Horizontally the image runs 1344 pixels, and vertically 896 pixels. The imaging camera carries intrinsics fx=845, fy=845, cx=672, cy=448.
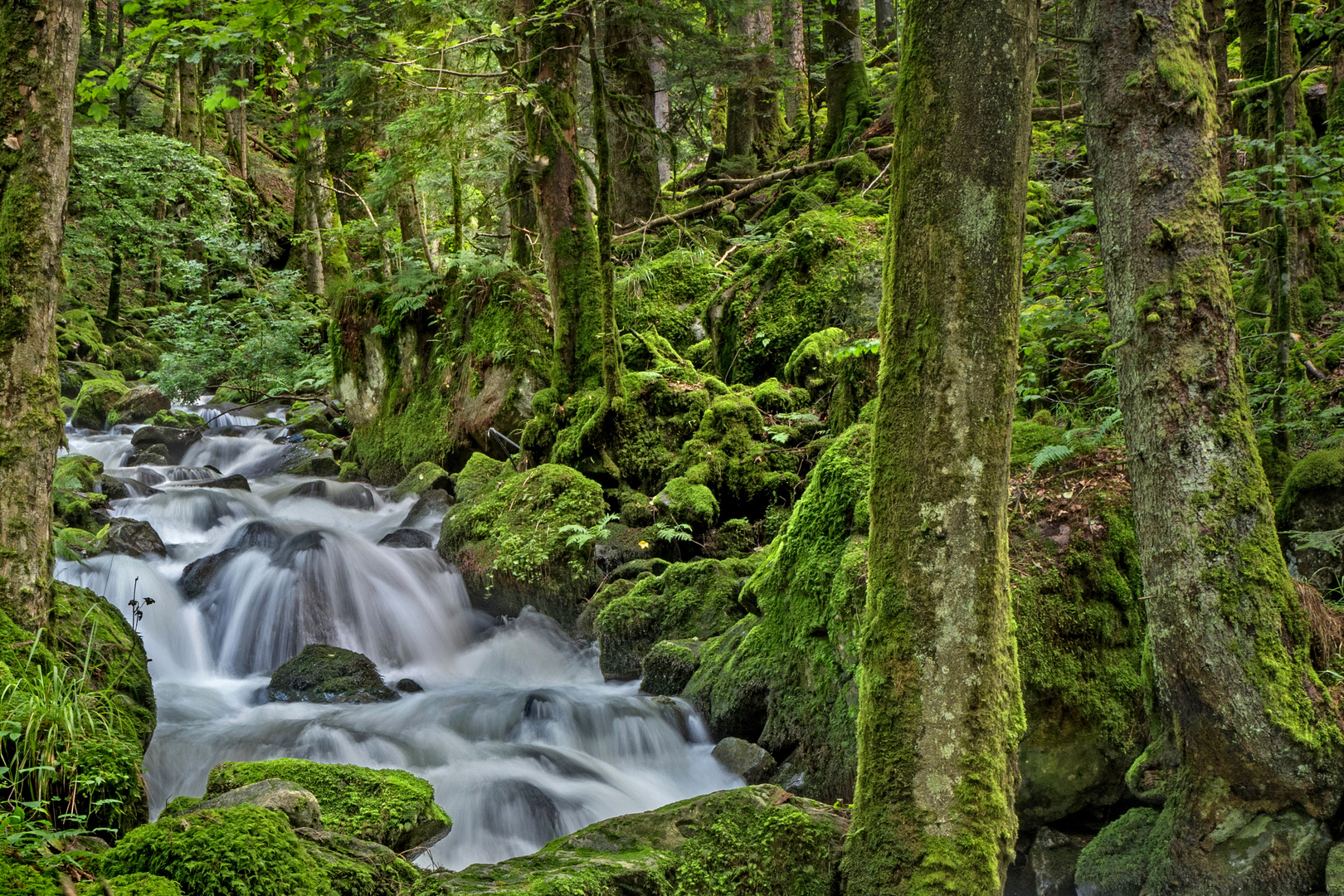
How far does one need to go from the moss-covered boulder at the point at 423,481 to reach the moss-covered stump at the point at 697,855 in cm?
960

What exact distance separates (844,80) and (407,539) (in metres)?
9.91

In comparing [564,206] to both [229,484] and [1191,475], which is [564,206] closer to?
[229,484]

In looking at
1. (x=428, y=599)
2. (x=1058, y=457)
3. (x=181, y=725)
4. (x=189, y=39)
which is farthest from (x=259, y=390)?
(x=1058, y=457)

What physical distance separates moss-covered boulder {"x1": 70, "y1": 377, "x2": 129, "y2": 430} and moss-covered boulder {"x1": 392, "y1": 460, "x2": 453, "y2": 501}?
8.23 metres

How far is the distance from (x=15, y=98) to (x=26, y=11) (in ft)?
1.52

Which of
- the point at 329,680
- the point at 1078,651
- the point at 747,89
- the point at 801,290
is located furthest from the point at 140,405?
the point at 1078,651

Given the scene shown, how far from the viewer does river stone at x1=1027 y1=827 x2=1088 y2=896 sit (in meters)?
4.65

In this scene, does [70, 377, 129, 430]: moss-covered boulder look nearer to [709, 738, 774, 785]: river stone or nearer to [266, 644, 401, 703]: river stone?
[266, 644, 401, 703]: river stone

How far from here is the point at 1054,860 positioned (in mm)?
4742

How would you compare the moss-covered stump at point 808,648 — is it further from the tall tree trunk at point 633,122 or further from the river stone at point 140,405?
the river stone at point 140,405

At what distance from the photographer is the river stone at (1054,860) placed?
4.65 meters

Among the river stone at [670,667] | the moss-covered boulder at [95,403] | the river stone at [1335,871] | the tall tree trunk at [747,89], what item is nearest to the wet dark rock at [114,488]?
the moss-covered boulder at [95,403]

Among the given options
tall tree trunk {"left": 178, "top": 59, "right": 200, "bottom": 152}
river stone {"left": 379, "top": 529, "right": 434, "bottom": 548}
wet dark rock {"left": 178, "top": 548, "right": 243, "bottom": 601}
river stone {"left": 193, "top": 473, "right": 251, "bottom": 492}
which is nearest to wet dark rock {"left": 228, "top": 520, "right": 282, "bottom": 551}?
wet dark rock {"left": 178, "top": 548, "right": 243, "bottom": 601}

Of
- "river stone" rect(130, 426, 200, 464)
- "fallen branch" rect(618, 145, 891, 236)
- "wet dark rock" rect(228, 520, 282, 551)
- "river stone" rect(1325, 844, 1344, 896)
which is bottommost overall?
"river stone" rect(1325, 844, 1344, 896)
